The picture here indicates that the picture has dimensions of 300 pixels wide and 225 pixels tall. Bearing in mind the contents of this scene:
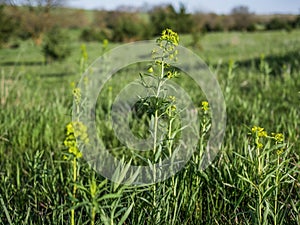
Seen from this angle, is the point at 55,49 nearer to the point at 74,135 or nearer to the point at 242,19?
the point at 74,135

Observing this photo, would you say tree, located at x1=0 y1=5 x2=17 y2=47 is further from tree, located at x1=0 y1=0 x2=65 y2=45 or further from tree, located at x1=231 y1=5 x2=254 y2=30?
tree, located at x1=231 y1=5 x2=254 y2=30

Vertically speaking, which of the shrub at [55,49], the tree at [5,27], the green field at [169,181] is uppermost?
the tree at [5,27]

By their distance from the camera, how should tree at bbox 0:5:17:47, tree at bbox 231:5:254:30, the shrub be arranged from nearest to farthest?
the shrub, tree at bbox 0:5:17:47, tree at bbox 231:5:254:30

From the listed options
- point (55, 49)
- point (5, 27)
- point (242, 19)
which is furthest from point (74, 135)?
point (242, 19)

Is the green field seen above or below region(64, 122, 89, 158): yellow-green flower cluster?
below

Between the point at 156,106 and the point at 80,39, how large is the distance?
29.1 metres

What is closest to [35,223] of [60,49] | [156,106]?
[156,106]

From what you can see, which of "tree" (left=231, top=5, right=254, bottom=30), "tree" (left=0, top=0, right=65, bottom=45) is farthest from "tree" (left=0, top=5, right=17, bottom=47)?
"tree" (left=231, top=5, right=254, bottom=30)

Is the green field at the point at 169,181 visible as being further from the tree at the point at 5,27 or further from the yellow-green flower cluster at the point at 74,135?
the tree at the point at 5,27

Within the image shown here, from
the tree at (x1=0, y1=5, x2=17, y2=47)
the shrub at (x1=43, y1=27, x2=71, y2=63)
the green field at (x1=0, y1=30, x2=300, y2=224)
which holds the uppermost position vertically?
the tree at (x1=0, y1=5, x2=17, y2=47)

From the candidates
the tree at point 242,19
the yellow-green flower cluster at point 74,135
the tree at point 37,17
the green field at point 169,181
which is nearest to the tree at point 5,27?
the tree at point 37,17

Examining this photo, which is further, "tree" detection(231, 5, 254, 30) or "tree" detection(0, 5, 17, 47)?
"tree" detection(231, 5, 254, 30)

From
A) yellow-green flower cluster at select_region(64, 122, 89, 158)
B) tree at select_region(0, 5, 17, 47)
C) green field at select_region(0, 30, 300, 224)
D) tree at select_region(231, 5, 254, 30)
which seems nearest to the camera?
yellow-green flower cluster at select_region(64, 122, 89, 158)

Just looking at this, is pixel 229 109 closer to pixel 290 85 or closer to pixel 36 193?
pixel 290 85
